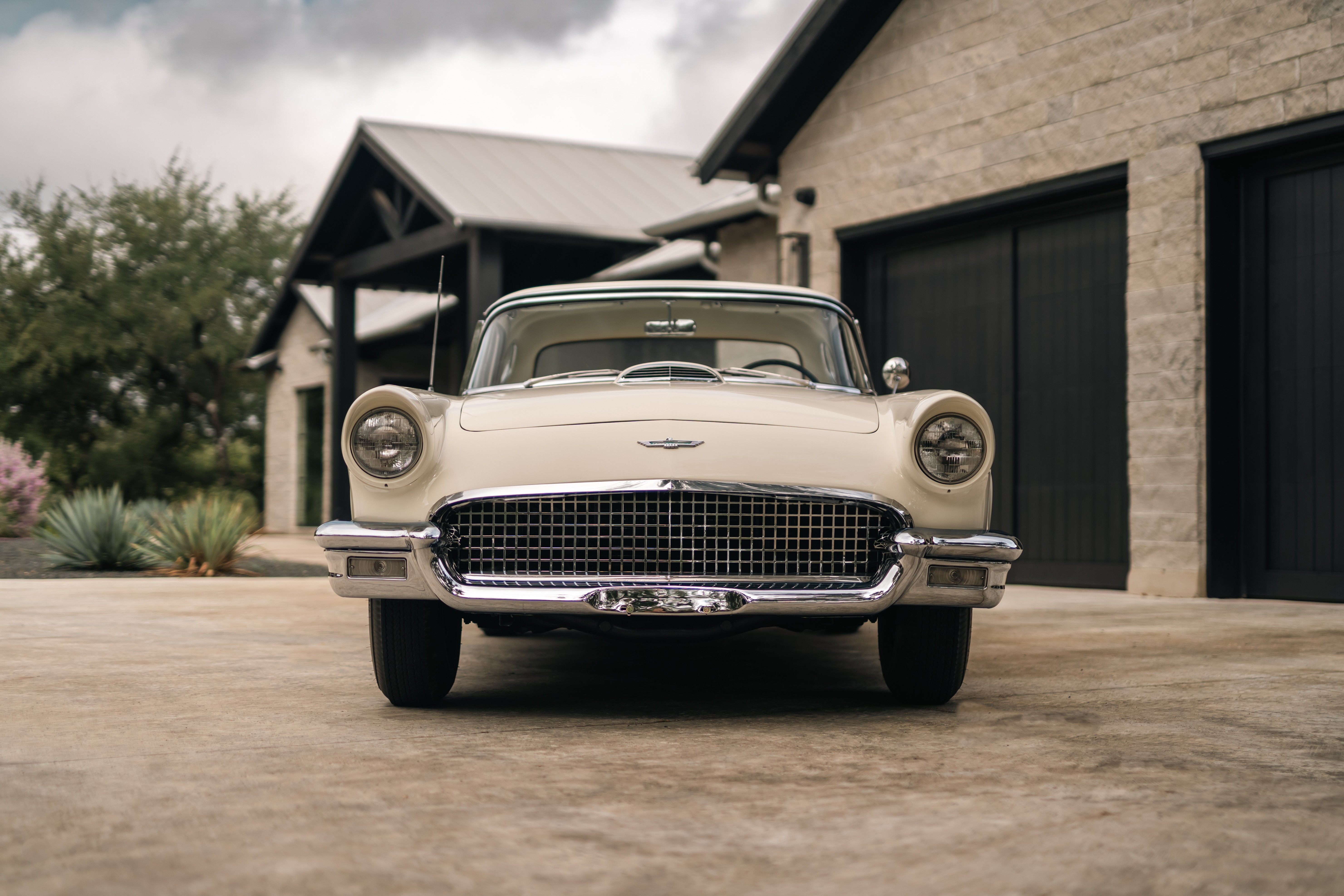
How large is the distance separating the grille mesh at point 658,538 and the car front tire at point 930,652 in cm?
34

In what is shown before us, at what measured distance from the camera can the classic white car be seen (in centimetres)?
358

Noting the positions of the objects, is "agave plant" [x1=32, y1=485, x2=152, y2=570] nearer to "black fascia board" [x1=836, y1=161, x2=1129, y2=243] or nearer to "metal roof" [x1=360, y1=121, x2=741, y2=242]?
"metal roof" [x1=360, y1=121, x2=741, y2=242]

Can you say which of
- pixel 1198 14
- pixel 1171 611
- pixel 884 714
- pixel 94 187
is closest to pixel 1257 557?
pixel 1171 611

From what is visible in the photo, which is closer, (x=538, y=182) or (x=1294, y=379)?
(x=1294, y=379)

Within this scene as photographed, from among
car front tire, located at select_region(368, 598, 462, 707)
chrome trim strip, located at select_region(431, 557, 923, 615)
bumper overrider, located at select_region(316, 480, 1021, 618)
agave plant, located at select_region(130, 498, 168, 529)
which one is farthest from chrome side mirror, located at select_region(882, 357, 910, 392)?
agave plant, located at select_region(130, 498, 168, 529)

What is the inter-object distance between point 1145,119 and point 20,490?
14.2 meters

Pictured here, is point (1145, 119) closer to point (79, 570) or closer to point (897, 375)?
point (897, 375)

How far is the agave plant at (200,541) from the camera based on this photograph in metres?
10.2

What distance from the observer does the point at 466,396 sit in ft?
14.4

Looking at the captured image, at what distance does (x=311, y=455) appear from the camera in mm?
22094

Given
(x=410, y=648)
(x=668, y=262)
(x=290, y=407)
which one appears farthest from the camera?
(x=290, y=407)

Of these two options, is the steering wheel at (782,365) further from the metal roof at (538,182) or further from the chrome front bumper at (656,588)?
the metal roof at (538,182)

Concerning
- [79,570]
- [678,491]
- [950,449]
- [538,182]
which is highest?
[538,182]

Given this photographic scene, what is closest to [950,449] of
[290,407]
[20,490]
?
[20,490]
